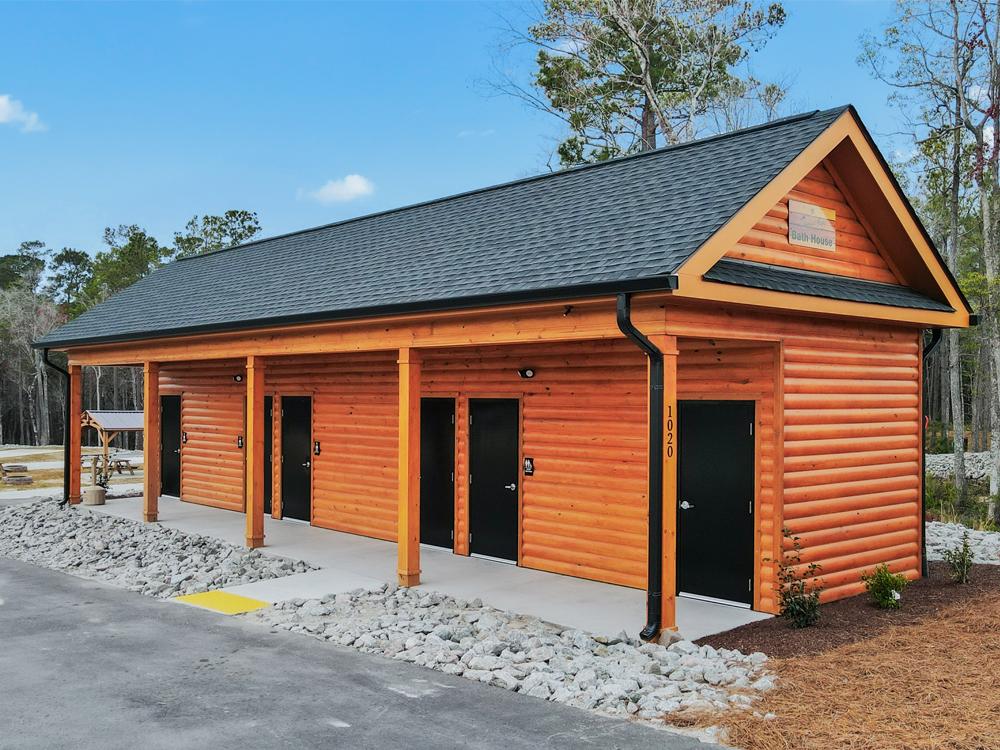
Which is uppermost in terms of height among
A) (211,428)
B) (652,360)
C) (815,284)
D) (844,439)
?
(815,284)

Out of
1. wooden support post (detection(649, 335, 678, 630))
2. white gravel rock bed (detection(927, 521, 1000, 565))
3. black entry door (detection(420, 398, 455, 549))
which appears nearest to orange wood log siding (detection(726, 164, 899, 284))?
wooden support post (detection(649, 335, 678, 630))

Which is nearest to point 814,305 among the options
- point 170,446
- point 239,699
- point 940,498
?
point 239,699

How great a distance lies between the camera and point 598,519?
30.8 ft

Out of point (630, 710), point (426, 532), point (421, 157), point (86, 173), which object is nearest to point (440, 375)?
point (426, 532)

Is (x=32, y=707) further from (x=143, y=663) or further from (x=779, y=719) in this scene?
(x=779, y=719)

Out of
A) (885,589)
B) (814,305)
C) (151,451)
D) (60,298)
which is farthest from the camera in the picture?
(60,298)

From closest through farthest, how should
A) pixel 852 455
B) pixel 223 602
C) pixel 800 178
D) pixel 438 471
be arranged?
pixel 800 178
pixel 223 602
pixel 852 455
pixel 438 471

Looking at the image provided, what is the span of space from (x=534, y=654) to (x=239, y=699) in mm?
2146

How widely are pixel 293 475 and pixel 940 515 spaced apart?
11281mm

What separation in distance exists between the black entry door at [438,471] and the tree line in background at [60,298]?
35040 millimetres

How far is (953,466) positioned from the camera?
920 inches

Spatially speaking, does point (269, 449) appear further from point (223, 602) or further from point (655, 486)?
point (655, 486)

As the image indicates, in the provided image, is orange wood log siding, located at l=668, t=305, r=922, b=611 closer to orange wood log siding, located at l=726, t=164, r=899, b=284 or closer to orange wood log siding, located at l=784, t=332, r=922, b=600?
orange wood log siding, located at l=784, t=332, r=922, b=600

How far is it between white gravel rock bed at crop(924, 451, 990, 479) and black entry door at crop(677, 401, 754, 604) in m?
16.0
